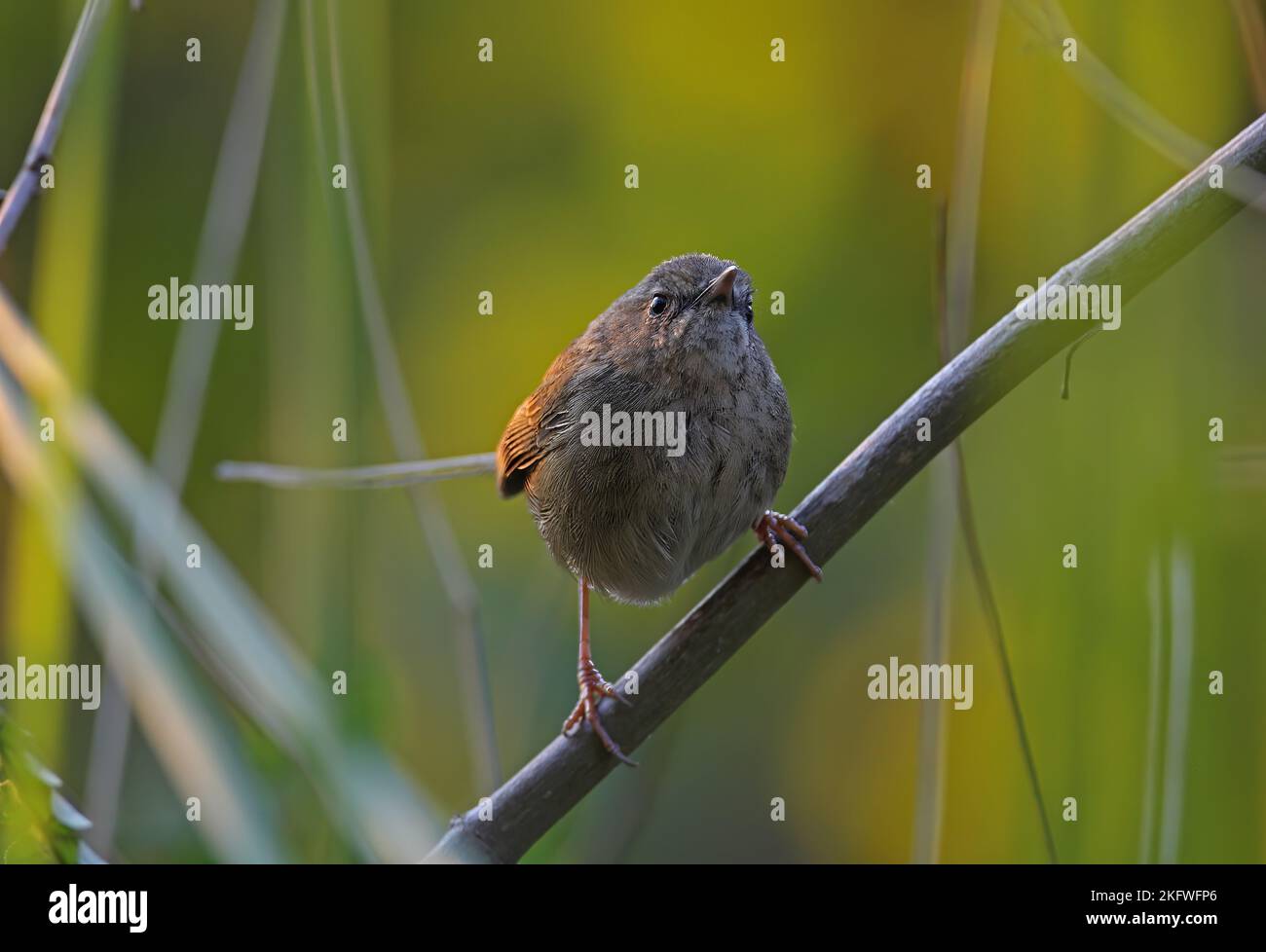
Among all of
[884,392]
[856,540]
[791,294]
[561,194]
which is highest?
[561,194]

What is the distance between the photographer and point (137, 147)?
3.32 metres

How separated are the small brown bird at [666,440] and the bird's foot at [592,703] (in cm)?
1

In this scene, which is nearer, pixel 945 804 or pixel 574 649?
pixel 945 804

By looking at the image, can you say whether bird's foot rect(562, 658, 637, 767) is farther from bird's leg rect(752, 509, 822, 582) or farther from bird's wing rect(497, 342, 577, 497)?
bird's wing rect(497, 342, 577, 497)

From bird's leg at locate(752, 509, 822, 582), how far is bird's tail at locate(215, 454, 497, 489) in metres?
0.80

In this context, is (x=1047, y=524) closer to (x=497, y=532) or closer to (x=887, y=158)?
(x=887, y=158)

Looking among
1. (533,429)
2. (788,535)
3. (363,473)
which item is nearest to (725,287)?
(788,535)

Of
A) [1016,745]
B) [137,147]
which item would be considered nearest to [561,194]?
[137,147]

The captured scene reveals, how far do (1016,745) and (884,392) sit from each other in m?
1.08

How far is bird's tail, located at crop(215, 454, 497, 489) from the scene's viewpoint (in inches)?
97.0

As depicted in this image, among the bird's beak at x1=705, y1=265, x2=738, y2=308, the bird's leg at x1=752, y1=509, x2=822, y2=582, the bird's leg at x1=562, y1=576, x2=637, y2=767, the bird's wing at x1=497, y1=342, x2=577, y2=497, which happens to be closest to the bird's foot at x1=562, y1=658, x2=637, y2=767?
the bird's leg at x1=562, y1=576, x2=637, y2=767

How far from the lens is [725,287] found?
2.54 m

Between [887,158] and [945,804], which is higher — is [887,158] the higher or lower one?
the higher one

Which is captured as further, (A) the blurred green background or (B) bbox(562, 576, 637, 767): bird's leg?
(A) the blurred green background
